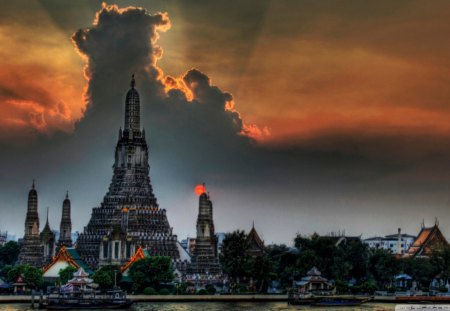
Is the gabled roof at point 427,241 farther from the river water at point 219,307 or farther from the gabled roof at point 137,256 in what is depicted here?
the gabled roof at point 137,256

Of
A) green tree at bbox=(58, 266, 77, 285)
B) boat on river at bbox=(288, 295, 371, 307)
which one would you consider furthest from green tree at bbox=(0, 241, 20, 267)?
boat on river at bbox=(288, 295, 371, 307)

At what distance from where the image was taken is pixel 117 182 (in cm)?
14450

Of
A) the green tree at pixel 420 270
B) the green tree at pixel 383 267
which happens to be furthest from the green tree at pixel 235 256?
the green tree at pixel 420 270

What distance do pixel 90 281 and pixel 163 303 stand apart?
28.8ft

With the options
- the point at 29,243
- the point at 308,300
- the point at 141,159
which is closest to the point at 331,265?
the point at 308,300

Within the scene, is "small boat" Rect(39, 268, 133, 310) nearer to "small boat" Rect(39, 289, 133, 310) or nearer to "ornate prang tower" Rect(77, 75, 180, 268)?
"small boat" Rect(39, 289, 133, 310)

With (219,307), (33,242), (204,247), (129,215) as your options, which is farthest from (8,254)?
(219,307)

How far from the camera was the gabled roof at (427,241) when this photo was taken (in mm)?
152250

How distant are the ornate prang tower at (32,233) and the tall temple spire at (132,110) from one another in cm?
1639

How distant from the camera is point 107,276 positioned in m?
117

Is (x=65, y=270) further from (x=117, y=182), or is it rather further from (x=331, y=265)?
(x=331, y=265)

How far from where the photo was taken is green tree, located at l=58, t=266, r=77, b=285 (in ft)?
398

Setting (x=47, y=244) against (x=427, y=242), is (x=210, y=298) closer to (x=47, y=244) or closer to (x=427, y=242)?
(x=47, y=244)

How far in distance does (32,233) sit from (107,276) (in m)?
26.3
